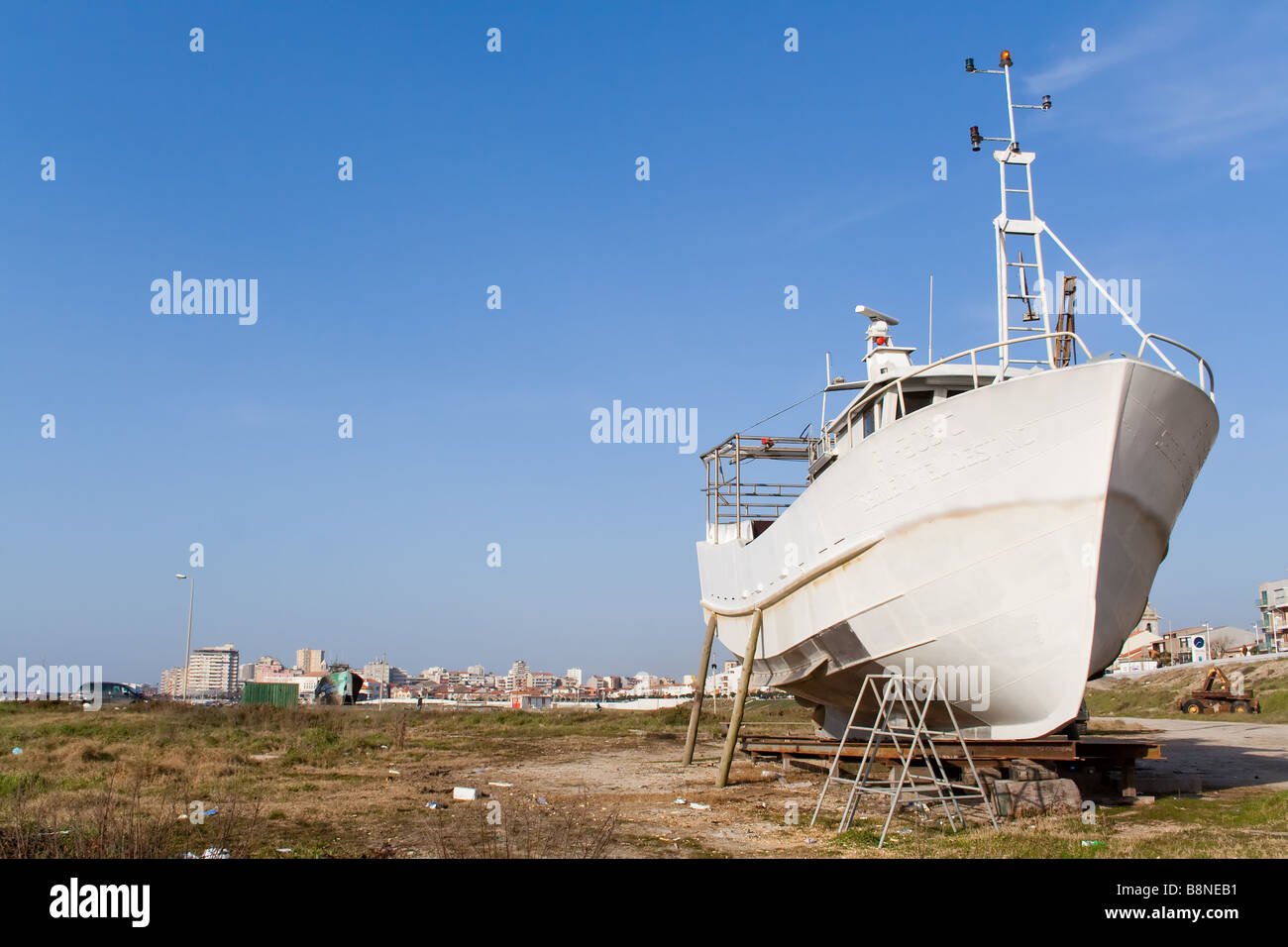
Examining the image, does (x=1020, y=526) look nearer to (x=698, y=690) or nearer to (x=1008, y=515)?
(x=1008, y=515)

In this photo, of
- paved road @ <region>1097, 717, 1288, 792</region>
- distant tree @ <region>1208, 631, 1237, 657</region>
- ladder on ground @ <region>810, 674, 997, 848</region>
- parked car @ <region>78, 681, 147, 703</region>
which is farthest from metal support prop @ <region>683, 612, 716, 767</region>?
distant tree @ <region>1208, 631, 1237, 657</region>

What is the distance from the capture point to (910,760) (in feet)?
36.0

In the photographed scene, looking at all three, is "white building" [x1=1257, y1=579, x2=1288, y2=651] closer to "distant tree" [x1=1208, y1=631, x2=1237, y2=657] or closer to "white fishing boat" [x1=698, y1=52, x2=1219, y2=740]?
"distant tree" [x1=1208, y1=631, x2=1237, y2=657]

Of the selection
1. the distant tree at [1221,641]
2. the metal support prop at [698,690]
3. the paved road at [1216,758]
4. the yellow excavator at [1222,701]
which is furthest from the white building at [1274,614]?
the metal support prop at [698,690]

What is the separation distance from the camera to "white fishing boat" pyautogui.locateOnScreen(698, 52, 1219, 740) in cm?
1098

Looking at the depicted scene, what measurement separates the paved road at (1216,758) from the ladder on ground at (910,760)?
4.00 meters

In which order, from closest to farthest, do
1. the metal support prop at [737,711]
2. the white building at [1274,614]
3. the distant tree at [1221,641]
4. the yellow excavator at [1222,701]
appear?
the metal support prop at [737,711] < the yellow excavator at [1222,701] < the white building at [1274,614] < the distant tree at [1221,641]

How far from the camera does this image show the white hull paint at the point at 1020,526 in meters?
10.9

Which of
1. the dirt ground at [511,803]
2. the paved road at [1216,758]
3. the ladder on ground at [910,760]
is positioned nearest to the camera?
the dirt ground at [511,803]

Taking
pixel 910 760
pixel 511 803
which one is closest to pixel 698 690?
pixel 511 803

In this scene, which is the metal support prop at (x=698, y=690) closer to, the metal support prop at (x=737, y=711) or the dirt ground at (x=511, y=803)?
the dirt ground at (x=511, y=803)

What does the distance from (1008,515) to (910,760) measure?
10.6 feet
